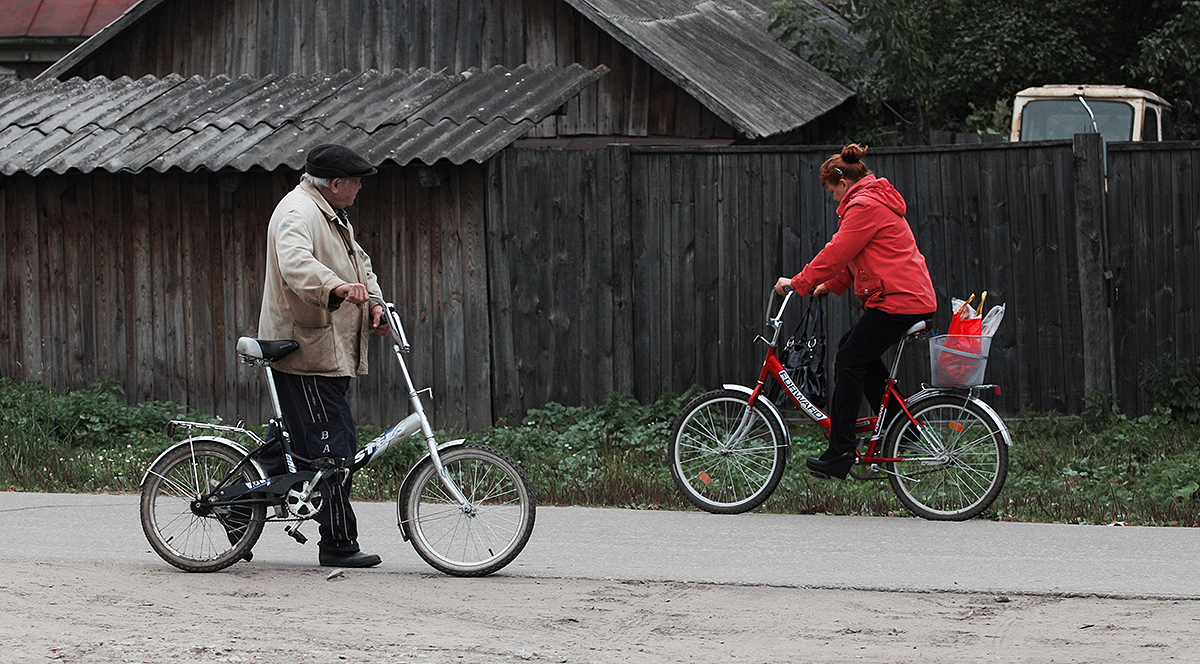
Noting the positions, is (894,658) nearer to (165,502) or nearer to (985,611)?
(985,611)

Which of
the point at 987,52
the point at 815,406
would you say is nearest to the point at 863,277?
the point at 815,406

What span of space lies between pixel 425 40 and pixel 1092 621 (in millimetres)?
11286

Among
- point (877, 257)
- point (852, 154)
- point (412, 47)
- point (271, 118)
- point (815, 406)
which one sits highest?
point (412, 47)

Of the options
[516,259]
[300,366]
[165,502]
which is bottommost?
[165,502]

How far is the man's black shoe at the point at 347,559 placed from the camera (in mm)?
6168

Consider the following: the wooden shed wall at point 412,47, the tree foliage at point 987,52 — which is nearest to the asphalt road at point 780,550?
the wooden shed wall at point 412,47

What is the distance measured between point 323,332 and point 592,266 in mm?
4092

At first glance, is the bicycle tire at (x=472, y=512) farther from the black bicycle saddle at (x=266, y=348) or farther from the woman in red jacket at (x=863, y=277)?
the woman in red jacket at (x=863, y=277)

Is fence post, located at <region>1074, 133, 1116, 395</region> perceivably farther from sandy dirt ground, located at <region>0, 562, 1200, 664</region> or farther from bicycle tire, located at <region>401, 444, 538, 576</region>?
bicycle tire, located at <region>401, 444, 538, 576</region>

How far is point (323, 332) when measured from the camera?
607 centimetres

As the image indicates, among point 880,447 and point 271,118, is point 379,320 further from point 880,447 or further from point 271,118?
point 271,118

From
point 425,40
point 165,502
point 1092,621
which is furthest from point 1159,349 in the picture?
point 425,40

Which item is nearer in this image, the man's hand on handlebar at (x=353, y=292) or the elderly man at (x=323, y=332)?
the man's hand on handlebar at (x=353, y=292)

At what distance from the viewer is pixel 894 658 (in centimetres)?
469
